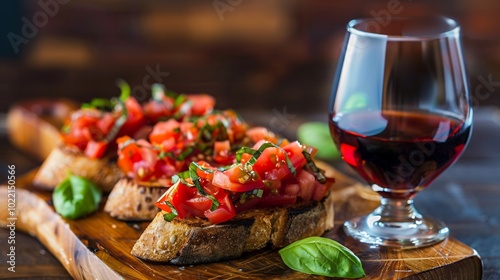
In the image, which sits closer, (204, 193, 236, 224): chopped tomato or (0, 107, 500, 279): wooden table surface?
(204, 193, 236, 224): chopped tomato

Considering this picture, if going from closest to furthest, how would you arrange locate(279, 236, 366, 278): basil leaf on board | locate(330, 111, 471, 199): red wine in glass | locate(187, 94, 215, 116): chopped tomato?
locate(279, 236, 366, 278): basil leaf on board, locate(330, 111, 471, 199): red wine in glass, locate(187, 94, 215, 116): chopped tomato

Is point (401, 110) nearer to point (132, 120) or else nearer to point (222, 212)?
point (222, 212)

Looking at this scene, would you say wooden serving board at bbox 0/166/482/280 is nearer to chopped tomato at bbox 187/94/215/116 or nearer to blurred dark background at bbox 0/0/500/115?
chopped tomato at bbox 187/94/215/116

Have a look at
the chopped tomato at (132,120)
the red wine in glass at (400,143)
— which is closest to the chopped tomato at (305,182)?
the red wine in glass at (400,143)

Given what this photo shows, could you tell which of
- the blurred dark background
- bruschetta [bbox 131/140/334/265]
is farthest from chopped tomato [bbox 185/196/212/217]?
the blurred dark background

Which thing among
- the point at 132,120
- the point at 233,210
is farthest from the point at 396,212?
the point at 132,120

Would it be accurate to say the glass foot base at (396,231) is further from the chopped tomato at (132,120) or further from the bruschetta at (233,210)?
the chopped tomato at (132,120)

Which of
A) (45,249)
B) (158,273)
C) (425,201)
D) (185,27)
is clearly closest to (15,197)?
(45,249)
